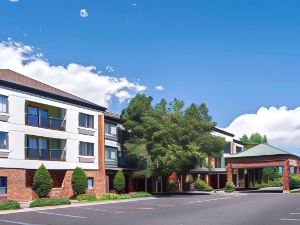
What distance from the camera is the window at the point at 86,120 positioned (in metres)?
46.7

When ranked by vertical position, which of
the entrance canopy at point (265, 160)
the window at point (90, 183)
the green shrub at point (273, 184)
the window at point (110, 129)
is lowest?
the green shrub at point (273, 184)

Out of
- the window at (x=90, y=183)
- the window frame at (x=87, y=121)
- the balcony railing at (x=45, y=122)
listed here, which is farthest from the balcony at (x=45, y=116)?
the window at (x=90, y=183)

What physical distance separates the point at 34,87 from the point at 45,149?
19.3 ft

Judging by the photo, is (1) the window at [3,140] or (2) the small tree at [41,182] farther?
(2) the small tree at [41,182]

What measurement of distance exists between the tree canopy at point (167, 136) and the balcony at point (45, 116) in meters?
9.01

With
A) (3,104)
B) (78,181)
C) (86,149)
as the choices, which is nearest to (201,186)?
(86,149)

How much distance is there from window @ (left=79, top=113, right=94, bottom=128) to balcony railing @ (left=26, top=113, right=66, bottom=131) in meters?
2.45

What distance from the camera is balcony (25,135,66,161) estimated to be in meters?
40.8

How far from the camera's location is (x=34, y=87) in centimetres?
4038

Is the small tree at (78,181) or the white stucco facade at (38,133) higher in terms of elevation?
the white stucco facade at (38,133)

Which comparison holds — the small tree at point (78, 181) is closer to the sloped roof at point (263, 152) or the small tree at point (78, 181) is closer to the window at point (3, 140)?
the window at point (3, 140)

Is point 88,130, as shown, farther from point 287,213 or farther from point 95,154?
point 287,213

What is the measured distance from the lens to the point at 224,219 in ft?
76.5

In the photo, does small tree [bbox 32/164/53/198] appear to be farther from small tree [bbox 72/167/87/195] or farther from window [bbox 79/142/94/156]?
window [bbox 79/142/94/156]
